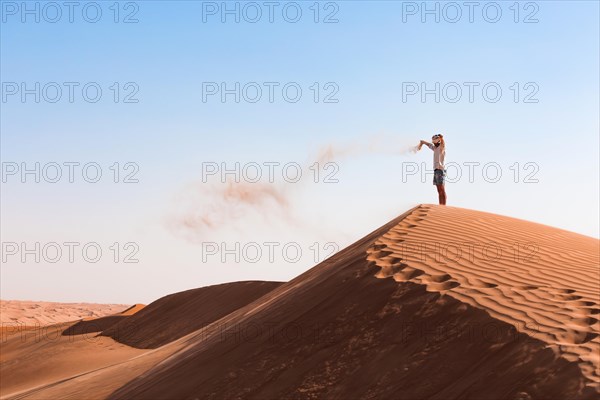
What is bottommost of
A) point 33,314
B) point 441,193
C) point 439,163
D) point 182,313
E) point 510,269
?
point 33,314

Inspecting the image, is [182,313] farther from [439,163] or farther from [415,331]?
[415,331]

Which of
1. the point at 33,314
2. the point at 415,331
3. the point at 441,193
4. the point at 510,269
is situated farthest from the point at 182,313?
the point at 33,314

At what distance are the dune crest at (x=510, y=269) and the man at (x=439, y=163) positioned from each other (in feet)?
3.46

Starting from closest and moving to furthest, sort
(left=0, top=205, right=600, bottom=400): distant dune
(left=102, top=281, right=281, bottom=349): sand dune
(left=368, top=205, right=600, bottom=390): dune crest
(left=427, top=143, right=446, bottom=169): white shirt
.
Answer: (left=0, top=205, right=600, bottom=400): distant dune, (left=368, top=205, right=600, bottom=390): dune crest, (left=427, top=143, right=446, bottom=169): white shirt, (left=102, top=281, right=281, bottom=349): sand dune

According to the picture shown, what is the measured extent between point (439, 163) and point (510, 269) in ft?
15.7

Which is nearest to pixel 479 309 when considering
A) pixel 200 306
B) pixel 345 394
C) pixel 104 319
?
pixel 345 394

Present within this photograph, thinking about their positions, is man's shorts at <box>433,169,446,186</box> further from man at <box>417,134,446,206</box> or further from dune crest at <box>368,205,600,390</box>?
dune crest at <box>368,205,600,390</box>

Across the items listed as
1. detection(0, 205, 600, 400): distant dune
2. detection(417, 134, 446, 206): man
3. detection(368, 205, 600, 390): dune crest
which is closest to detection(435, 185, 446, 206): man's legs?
detection(417, 134, 446, 206): man

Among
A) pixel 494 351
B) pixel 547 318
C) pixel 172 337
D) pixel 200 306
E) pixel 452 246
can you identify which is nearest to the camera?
pixel 494 351

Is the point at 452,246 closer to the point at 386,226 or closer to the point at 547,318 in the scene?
the point at 386,226

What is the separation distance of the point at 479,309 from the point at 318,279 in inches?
128

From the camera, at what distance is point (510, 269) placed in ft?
32.5

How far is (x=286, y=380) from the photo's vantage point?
811cm

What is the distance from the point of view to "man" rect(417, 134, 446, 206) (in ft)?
47.2
